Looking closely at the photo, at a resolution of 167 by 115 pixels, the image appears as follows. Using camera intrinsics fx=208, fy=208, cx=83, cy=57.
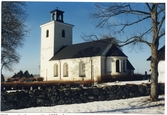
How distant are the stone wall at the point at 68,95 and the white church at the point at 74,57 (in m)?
0.49

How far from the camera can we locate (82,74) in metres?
6.13

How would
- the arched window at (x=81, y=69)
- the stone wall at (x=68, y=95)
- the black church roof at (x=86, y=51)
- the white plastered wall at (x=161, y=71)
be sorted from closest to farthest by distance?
the white plastered wall at (x=161, y=71) → the stone wall at (x=68, y=95) → the black church roof at (x=86, y=51) → the arched window at (x=81, y=69)

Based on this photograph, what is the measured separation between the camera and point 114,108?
4195 millimetres

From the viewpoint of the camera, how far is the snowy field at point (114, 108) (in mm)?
4051

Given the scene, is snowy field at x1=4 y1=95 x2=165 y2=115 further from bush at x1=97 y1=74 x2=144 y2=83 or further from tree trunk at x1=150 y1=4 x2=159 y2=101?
bush at x1=97 y1=74 x2=144 y2=83

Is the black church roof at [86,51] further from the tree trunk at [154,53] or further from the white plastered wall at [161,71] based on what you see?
the white plastered wall at [161,71]

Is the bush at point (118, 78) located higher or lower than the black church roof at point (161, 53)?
lower

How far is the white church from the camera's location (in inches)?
212

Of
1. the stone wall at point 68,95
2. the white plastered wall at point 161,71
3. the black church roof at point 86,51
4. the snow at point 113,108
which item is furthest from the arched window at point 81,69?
the white plastered wall at point 161,71

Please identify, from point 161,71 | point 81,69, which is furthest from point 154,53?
point 81,69

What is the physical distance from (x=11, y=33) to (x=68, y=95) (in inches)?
76.3

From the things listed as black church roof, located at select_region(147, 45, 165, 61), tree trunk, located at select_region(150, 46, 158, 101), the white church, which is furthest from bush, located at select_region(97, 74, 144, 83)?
black church roof, located at select_region(147, 45, 165, 61)

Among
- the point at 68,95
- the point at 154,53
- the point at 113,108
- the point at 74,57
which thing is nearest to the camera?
the point at 113,108

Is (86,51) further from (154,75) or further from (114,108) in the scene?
(114,108)
